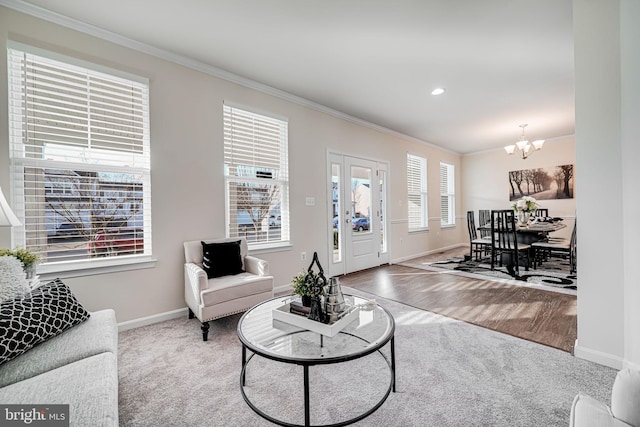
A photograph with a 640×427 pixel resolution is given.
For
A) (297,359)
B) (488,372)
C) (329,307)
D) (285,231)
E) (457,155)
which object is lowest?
(488,372)

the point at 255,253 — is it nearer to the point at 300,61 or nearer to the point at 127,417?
the point at 127,417

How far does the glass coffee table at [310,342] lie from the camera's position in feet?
4.30

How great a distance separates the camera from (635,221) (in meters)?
1.72

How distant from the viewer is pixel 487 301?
3.26 m

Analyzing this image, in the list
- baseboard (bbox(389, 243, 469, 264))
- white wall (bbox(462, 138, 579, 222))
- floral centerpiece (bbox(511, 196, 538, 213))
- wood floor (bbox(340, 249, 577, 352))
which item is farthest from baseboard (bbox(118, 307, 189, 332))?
white wall (bbox(462, 138, 579, 222))

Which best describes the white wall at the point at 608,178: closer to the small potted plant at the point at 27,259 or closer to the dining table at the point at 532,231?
the dining table at the point at 532,231

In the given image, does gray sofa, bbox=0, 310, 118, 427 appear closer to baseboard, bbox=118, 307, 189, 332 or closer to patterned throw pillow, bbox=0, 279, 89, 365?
patterned throw pillow, bbox=0, 279, 89, 365

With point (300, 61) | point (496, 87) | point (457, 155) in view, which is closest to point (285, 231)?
point (300, 61)

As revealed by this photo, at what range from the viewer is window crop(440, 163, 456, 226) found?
729 cm

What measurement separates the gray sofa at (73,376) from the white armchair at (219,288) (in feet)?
2.77

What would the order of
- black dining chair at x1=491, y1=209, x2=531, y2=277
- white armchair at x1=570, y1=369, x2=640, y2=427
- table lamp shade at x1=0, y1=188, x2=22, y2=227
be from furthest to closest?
black dining chair at x1=491, y1=209, x2=531, y2=277
table lamp shade at x1=0, y1=188, x2=22, y2=227
white armchair at x1=570, y1=369, x2=640, y2=427

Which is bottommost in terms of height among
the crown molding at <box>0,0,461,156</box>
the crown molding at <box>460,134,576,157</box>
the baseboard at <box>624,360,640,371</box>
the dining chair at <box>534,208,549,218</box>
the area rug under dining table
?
the area rug under dining table

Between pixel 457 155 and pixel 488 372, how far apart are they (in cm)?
714

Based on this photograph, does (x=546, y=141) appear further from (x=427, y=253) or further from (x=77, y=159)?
(x=77, y=159)
